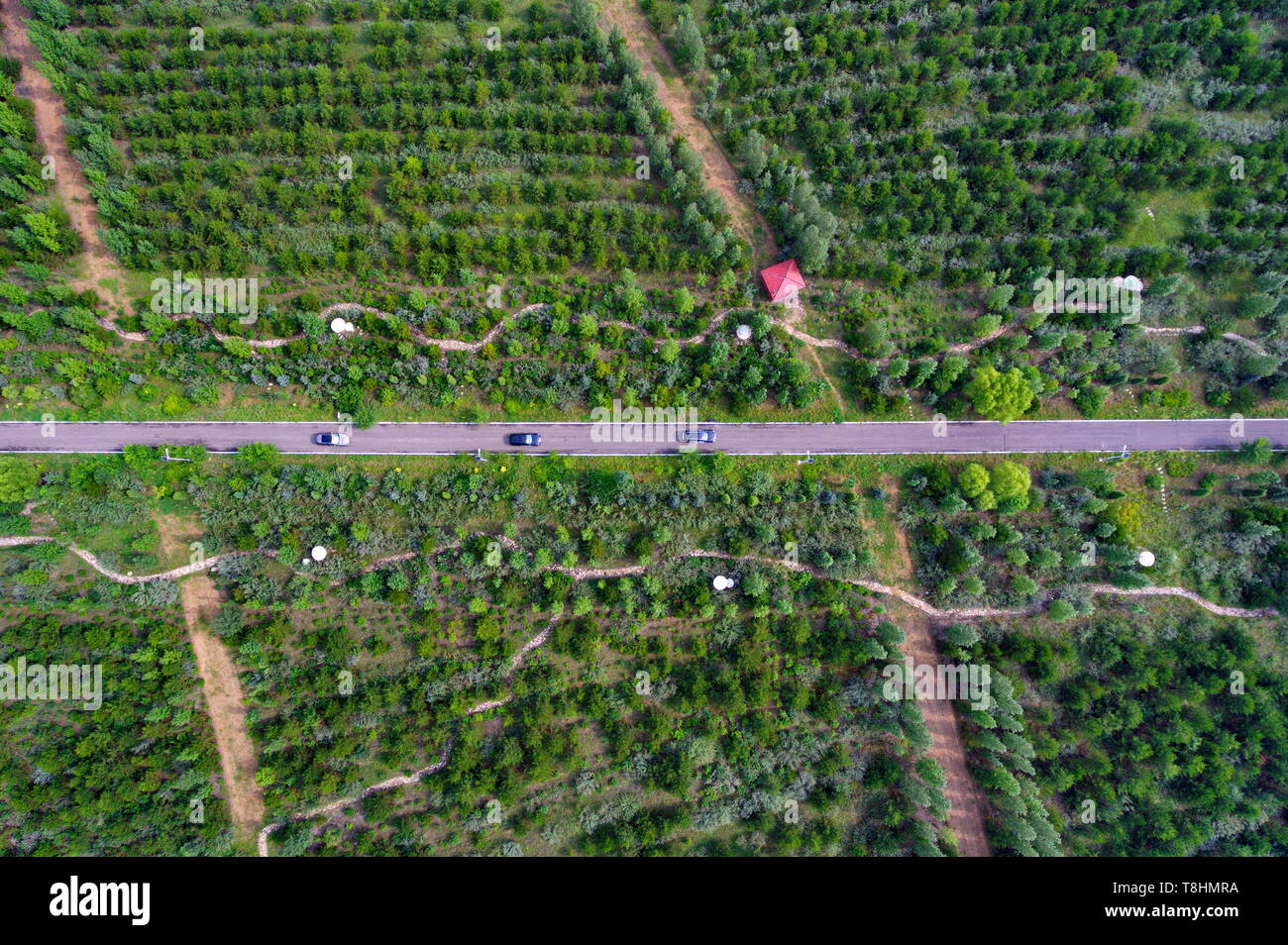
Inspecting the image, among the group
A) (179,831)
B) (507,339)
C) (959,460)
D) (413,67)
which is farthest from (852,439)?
(179,831)

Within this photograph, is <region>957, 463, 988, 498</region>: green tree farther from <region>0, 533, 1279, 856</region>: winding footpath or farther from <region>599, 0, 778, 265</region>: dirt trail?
<region>599, 0, 778, 265</region>: dirt trail

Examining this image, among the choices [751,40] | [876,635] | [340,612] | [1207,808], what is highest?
[751,40]

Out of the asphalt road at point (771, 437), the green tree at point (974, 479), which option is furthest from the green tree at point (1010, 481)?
the asphalt road at point (771, 437)

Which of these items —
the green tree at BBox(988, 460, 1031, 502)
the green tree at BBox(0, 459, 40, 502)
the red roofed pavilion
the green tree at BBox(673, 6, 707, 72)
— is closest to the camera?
the green tree at BBox(0, 459, 40, 502)

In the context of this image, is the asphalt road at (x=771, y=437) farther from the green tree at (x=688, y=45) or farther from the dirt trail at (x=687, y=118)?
the green tree at (x=688, y=45)

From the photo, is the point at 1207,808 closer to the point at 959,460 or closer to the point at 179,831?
the point at 959,460

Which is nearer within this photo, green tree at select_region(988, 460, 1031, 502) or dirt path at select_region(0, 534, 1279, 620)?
green tree at select_region(988, 460, 1031, 502)

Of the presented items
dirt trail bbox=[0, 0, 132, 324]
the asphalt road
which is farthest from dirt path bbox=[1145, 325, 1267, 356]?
dirt trail bbox=[0, 0, 132, 324]
